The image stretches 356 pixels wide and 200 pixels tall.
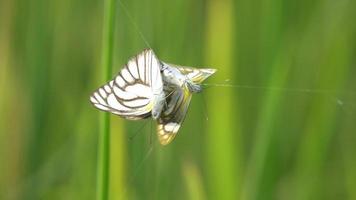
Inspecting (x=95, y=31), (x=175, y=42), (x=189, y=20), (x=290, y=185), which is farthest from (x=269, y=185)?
(x=95, y=31)

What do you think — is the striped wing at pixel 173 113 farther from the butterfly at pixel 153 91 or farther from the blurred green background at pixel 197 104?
the blurred green background at pixel 197 104

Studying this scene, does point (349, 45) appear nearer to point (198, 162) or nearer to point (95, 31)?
point (198, 162)

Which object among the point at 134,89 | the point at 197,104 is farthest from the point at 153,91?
the point at 197,104

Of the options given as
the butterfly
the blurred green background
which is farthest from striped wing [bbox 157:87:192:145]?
the blurred green background

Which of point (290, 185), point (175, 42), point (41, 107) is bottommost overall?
point (290, 185)

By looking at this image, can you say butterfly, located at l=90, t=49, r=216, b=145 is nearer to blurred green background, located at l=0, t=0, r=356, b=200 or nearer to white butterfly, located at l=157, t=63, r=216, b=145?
white butterfly, located at l=157, t=63, r=216, b=145

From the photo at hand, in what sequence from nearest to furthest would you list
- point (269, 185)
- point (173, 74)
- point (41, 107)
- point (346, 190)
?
point (173, 74)
point (269, 185)
point (346, 190)
point (41, 107)

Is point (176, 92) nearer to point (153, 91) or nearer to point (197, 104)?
point (153, 91)
